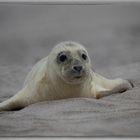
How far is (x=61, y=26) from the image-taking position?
3209 mm

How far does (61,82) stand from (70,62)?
A: 0.15 metres

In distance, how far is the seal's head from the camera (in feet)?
9.77

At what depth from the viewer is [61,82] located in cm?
305

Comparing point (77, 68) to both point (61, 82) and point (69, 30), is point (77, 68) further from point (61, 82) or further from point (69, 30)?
point (69, 30)

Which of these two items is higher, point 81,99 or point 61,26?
point 61,26

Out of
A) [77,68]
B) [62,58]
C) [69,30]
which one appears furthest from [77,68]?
[69,30]

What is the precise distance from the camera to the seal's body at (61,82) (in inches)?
119

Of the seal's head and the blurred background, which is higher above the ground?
the blurred background

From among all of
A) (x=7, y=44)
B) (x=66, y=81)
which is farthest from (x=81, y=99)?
(x=7, y=44)

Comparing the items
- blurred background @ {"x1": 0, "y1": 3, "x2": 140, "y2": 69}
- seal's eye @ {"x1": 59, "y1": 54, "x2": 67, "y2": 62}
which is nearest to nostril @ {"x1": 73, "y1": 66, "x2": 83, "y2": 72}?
seal's eye @ {"x1": 59, "y1": 54, "x2": 67, "y2": 62}

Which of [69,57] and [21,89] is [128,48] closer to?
[69,57]

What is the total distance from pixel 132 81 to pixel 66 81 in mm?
438

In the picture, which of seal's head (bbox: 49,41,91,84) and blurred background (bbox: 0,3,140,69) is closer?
seal's head (bbox: 49,41,91,84)

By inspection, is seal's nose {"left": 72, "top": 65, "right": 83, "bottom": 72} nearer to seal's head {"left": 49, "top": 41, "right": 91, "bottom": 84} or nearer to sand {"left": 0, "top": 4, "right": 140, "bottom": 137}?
seal's head {"left": 49, "top": 41, "right": 91, "bottom": 84}
